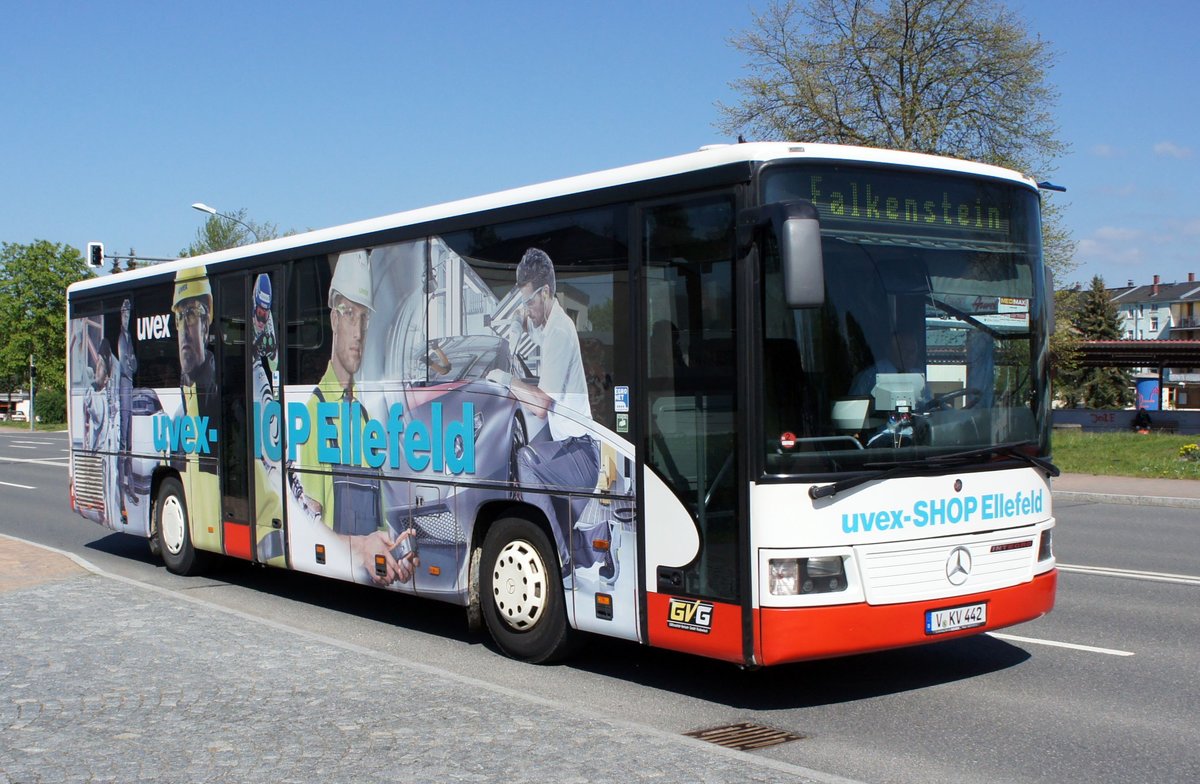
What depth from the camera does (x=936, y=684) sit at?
7793 millimetres

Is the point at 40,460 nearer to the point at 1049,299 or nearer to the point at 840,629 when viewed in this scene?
the point at 1049,299

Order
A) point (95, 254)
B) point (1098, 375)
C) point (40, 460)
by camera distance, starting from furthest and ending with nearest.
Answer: point (1098, 375), point (95, 254), point (40, 460)

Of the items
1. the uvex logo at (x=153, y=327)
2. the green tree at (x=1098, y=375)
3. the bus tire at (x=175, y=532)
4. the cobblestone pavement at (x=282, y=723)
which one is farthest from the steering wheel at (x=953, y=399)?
the green tree at (x=1098, y=375)

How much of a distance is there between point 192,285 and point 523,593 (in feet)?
19.2

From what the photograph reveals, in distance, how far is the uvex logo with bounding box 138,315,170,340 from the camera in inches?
511

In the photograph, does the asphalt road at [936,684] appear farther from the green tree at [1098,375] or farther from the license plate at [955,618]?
the green tree at [1098,375]

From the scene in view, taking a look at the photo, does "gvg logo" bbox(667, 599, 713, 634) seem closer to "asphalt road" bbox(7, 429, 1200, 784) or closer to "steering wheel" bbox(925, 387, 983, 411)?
"asphalt road" bbox(7, 429, 1200, 784)

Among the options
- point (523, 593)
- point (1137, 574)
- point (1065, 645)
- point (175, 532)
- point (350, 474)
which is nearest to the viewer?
point (523, 593)

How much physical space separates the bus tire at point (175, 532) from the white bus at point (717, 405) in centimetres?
351

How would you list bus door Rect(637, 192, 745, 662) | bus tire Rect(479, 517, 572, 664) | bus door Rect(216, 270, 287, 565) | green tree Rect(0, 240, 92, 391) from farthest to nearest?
1. green tree Rect(0, 240, 92, 391)
2. bus door Rect(216, 270, 287, 565)
3. bus tire Rect(479, 517, 572, 664)
4. bus door Rect(637, 192, 745, 662)

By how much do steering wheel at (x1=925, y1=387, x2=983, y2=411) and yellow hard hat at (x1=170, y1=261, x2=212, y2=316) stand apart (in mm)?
7605

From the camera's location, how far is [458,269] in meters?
8.98

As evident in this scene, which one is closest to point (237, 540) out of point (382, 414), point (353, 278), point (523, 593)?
point (382, 414)

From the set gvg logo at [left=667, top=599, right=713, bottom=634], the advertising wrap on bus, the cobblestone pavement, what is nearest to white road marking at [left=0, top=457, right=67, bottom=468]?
the advertising wrap on bus
